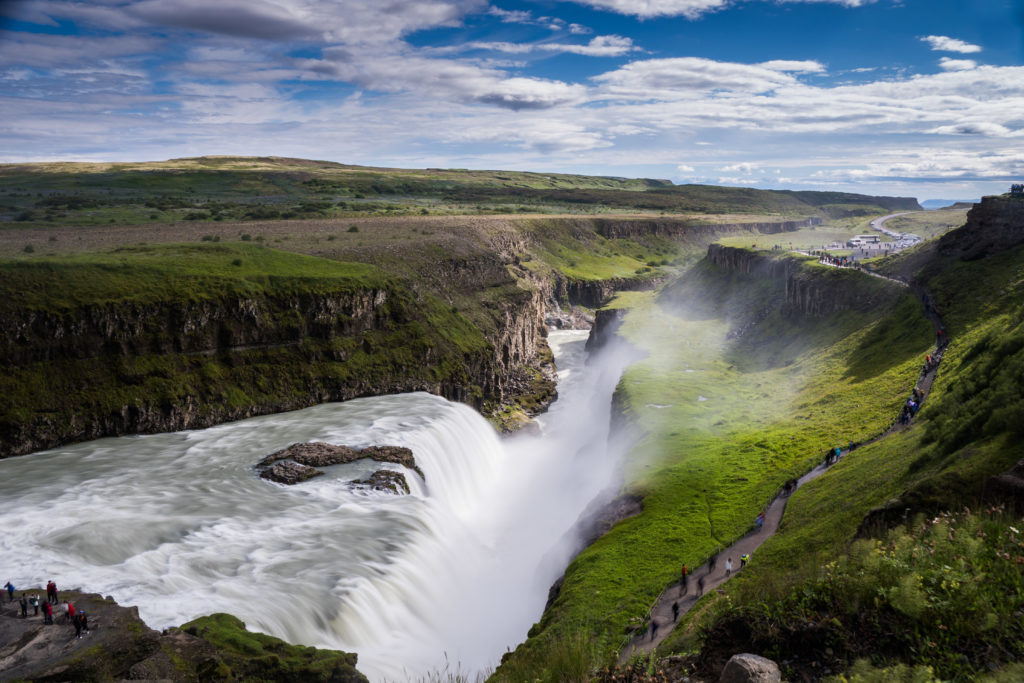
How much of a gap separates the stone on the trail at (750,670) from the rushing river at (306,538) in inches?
470

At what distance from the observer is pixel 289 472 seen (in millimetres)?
52375

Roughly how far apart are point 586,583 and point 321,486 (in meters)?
23.4

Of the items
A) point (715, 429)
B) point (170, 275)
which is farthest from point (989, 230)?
point (170, 275)

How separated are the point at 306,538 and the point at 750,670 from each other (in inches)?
1397

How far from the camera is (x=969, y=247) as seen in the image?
3524 inches

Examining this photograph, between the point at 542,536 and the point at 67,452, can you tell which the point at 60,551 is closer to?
the point at 67,452

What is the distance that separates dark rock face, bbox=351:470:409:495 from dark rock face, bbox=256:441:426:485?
0.29 m

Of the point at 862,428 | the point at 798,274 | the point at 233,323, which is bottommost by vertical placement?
the point at 862,428

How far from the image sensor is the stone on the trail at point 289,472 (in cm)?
5131

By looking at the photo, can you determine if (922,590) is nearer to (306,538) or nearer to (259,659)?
(259,659)

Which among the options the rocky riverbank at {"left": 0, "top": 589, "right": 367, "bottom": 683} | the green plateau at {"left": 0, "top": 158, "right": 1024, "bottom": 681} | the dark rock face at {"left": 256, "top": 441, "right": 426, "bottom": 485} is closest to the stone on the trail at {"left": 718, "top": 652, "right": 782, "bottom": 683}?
the green plateau at {"left": 0, "top": 158, "right": 1024, "bottom": 681}

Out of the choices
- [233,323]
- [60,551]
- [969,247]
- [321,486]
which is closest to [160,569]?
[60,551]

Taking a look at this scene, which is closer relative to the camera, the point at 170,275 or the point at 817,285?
the point at 170,275

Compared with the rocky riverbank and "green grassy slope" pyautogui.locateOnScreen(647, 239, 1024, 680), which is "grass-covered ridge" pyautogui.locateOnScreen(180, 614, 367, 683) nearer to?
the rocky riverbank
